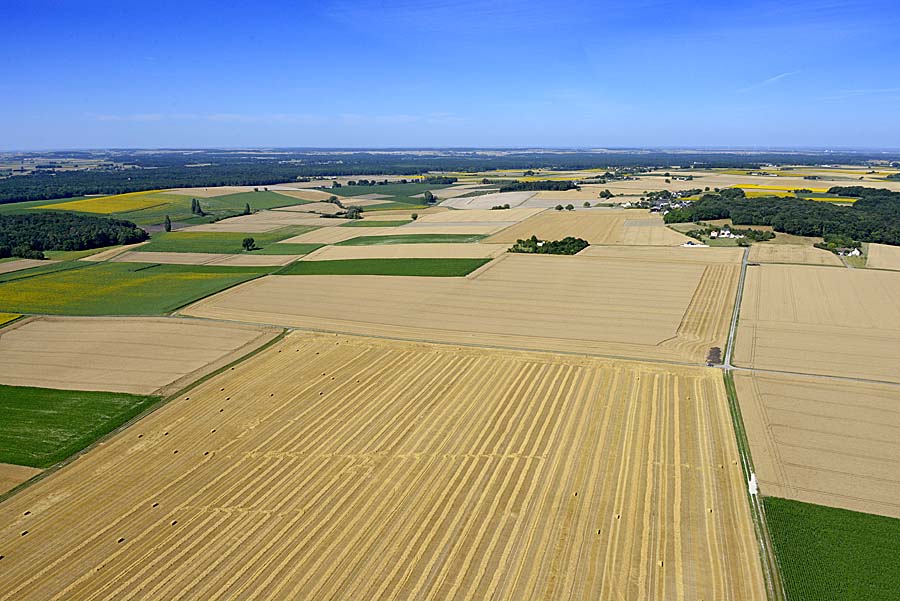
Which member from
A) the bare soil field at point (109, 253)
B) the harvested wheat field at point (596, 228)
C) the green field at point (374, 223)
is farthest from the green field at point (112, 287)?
the harvested wheat field at point (596, 228)

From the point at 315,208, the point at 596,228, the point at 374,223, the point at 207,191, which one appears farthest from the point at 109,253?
the point at 207,191

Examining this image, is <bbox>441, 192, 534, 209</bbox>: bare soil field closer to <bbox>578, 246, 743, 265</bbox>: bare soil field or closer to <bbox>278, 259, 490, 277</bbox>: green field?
<bbox>578, 246, 743, 265</bbox>: bare soil field

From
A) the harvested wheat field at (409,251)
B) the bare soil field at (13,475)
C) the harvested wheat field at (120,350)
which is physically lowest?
the bare soil field at (13,475)

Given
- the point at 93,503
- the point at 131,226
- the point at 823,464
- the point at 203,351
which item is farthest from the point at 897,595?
the point at 131,226

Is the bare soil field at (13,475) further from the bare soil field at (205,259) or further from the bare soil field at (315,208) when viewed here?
the bare soil field at (315,208)

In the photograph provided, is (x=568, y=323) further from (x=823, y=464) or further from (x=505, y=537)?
(x=505, y=537)
